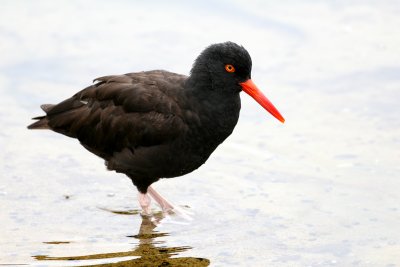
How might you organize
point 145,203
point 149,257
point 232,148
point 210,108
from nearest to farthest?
1. point 149,257
2. point 210,108
3. point 145,203
4. point 232,148

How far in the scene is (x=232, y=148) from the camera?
9914 millimetres

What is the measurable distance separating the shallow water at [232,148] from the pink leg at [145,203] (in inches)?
4.9

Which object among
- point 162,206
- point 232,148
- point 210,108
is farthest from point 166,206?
point 232,148

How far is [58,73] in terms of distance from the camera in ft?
37.5

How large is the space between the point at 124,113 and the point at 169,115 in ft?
1.86

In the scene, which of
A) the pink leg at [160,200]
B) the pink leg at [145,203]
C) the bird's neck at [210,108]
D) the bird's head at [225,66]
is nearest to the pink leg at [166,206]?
the pink leg at [160,200]

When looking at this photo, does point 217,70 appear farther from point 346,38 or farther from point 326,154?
Result: point 346,38

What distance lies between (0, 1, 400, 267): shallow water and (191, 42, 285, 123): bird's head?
1295 millimetres

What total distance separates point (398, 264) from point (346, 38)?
544 centimetres

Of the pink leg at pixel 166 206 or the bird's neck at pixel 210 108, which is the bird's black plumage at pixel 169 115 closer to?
the bird's neck at pixel 210 108

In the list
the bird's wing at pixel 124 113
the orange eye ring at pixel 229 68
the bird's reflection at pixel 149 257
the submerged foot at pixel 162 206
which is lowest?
the bird's reflection at pixel 149 257

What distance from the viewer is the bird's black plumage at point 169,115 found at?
804 centimetres

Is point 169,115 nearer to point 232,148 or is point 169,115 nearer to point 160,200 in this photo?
point 160,200

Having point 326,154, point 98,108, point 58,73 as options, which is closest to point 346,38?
point 326,154
